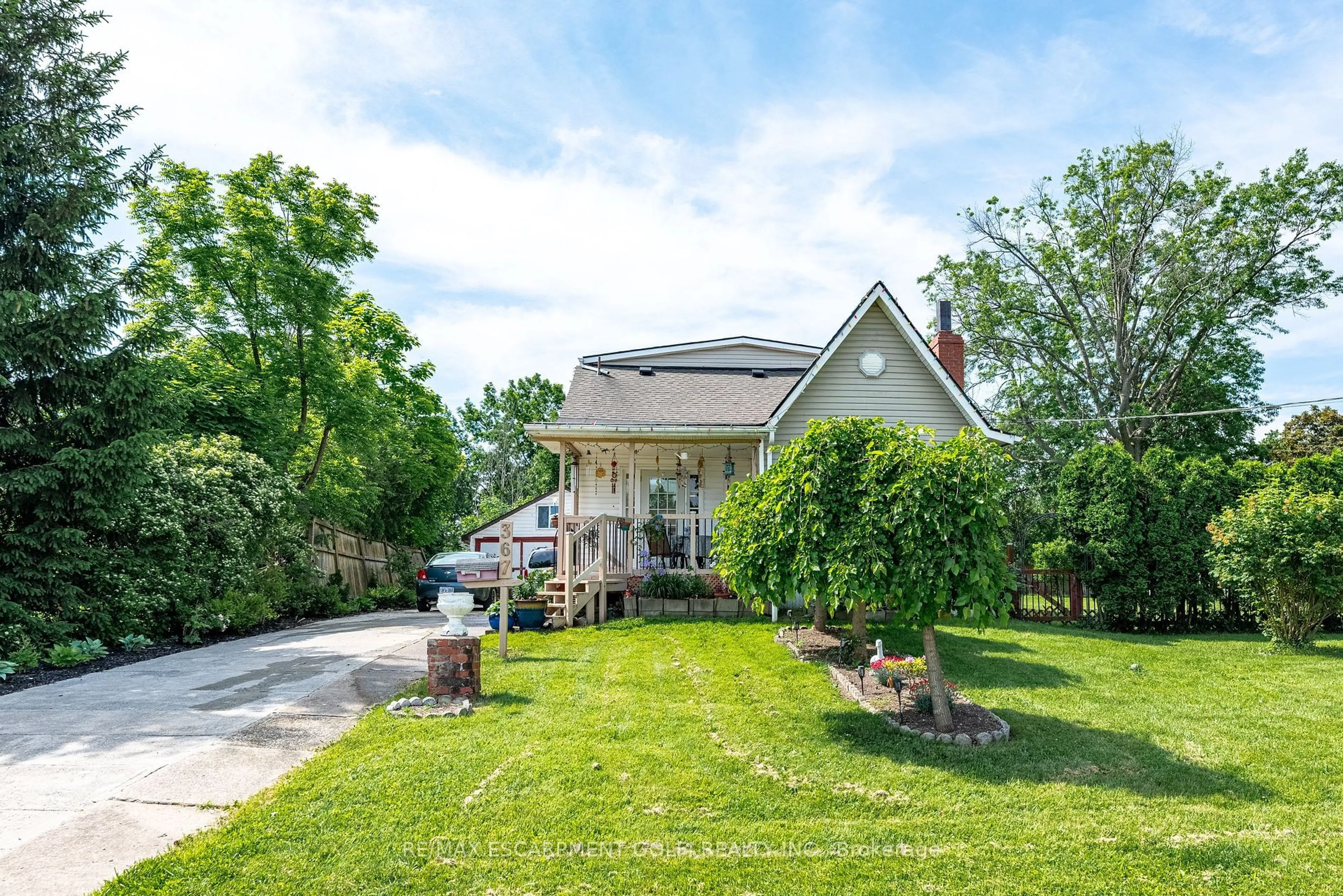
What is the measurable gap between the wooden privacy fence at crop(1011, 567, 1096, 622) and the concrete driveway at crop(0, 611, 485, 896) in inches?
449

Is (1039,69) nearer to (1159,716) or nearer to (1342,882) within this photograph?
(1159,716)

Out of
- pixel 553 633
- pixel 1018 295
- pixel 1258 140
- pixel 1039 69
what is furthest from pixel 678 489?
pixel 1258 140

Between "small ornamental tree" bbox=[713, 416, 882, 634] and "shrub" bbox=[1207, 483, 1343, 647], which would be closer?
"small ornamental tree" bbox=[713, 416, 882, 634]

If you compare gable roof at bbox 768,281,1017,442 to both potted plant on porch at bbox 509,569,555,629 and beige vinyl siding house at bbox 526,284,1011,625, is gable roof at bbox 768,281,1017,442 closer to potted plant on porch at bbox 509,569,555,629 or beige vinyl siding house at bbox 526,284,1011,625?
beige vinyl siding house at bbox 526,284,1011,625

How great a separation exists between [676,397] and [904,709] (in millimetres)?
9351

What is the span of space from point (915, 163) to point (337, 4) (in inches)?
340

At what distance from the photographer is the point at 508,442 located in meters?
50.8

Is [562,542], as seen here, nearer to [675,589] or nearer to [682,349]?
[675,589]

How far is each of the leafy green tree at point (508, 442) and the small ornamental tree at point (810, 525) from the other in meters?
42.9

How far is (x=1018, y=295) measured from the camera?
25.3 m

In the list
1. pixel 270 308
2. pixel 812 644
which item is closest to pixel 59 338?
pixel 270 308

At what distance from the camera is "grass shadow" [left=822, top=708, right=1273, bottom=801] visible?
16.3 ft

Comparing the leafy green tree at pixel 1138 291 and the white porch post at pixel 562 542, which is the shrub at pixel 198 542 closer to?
the white porch post at pixel 562 542

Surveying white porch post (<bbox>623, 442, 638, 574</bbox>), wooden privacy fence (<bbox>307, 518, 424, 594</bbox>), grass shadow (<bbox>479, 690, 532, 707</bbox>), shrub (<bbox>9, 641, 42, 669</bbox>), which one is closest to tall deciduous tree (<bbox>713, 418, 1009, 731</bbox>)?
grass shadow (<bbox>479, 690, 532, 707</bbox>)
